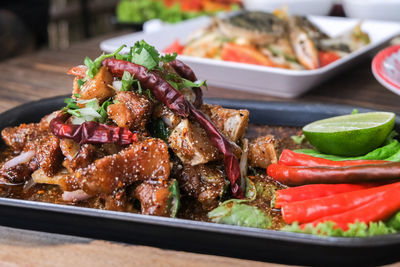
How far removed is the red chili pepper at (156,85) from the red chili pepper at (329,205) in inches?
23.6

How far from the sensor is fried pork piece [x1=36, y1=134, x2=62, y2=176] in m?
1.78

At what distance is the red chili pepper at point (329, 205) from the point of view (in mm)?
1550

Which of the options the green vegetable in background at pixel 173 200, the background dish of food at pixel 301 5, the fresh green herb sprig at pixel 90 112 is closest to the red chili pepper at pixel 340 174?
the green vegetable in background at pixel 173 200

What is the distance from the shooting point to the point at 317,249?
1333mm

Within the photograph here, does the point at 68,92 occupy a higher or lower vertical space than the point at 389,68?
lower

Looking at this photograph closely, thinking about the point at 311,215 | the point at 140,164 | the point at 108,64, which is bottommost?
the point at 311,215

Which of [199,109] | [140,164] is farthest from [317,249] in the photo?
[199,109]

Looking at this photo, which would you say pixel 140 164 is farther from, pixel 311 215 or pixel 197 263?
pixel 311 215

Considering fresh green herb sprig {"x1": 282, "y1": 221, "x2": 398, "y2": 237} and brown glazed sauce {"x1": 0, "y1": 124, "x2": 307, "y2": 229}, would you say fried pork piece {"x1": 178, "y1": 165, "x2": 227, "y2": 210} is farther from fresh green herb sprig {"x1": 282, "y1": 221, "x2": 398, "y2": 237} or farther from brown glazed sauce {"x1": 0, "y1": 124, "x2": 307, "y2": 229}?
fresh green herb sprig {"x1": 282, "y1": 221, "x2": 398, "y2": 237}

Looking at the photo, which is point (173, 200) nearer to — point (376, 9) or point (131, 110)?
point (131, 110)

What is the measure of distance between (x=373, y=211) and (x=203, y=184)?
66 centimetres

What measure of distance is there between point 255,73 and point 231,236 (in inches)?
74.5

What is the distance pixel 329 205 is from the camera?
156 cm

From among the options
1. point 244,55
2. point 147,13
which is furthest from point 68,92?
point 147,13
